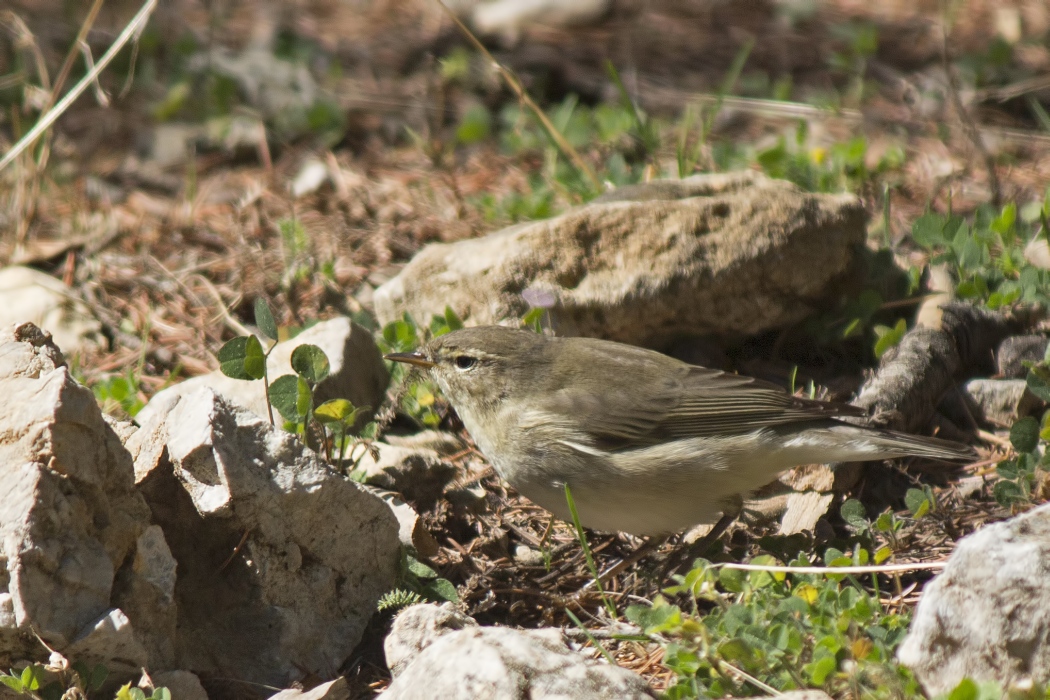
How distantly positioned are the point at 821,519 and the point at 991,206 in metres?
2.69

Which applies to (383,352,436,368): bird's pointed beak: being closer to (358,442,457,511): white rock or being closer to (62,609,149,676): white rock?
(358,442,457,511): white rock

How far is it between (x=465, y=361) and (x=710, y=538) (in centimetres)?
127

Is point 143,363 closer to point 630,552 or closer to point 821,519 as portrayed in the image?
point 630,552

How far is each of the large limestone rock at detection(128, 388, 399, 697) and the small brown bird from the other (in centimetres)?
83

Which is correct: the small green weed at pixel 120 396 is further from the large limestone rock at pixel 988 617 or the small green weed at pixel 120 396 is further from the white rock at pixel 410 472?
the large limestone rock at pixel 988 617

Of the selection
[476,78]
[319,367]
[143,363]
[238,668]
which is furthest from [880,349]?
[476,78]

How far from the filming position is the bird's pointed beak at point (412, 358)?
4.61 meters

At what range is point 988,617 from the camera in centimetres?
276

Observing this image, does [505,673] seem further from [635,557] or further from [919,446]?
[919,446]

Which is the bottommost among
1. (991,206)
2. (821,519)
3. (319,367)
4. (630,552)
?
(630,552)

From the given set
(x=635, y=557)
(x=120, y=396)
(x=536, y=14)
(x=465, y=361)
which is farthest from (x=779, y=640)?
(x=536, y=14)

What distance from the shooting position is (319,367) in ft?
13.7

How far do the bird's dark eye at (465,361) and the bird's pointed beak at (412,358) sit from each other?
0.11 meters

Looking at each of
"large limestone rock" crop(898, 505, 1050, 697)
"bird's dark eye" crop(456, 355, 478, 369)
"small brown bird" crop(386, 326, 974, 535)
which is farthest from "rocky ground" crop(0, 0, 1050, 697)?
"bird's dark eye" crop(456, 355, 478, 369)
